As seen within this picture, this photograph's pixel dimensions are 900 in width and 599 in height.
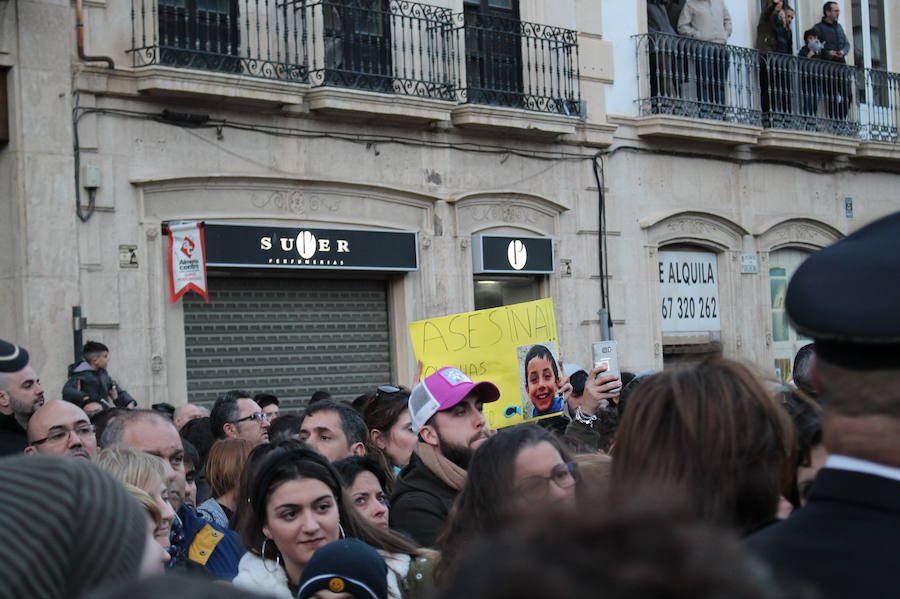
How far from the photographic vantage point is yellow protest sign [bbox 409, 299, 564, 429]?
332 inches

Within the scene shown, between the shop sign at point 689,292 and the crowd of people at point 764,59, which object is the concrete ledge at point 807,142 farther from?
the shop sign at point 689,292

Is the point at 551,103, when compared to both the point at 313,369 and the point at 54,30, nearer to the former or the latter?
the point at 313,369

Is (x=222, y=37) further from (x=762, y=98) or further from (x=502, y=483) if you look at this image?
(x=502, y=483)

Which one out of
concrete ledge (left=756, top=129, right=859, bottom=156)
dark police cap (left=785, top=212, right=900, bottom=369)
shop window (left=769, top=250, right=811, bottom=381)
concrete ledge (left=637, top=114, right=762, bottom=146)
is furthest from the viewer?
shop window (left=769, top=250, right=811, bottom=381)

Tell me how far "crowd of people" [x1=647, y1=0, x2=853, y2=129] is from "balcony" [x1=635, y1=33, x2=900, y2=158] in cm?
1

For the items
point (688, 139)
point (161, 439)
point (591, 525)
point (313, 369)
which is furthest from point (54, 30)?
point (591, 525)

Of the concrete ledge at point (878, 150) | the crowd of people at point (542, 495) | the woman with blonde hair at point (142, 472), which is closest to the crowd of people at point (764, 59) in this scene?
the concrete ledge at point (878, 150)

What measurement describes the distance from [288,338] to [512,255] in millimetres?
2973

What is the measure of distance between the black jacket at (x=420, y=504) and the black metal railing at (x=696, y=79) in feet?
41.2

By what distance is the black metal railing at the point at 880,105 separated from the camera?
2025 cm

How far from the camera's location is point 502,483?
397 cm

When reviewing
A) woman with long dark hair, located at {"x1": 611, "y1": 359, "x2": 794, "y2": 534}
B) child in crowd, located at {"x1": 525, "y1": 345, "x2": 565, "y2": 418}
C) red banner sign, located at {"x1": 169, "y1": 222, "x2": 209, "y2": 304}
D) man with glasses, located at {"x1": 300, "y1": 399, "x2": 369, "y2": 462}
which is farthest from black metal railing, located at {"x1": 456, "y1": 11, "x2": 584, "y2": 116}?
woman with long dark hair, located at {"x1": 611, "y1": 359, "x2": 794, "y2": 534}

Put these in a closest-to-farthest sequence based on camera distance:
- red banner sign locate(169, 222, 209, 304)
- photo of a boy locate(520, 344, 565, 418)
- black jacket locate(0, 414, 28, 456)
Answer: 1. black jacket locate(0, 414, 28, 456)
2. photo of a boy locate(520, 344, 565, 418)
3. red banner sign locate(169, 222, 209, 304)

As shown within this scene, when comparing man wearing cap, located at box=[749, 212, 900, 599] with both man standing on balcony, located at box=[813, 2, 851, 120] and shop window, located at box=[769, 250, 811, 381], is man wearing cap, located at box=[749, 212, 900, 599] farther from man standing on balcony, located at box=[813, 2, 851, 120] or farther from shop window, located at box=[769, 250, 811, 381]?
man standing on balcony, located at box=[813, 2, 851, 120]
